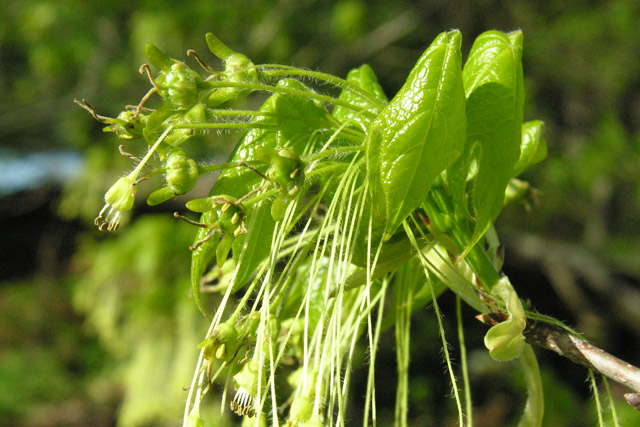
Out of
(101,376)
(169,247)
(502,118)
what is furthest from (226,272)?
(101,376)

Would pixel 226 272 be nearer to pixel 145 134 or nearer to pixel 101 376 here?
pixel 145 134

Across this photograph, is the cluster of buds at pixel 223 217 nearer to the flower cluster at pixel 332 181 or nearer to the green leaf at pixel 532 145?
the flower cluster at pixel 332 181

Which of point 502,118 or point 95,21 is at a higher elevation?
point 95,21

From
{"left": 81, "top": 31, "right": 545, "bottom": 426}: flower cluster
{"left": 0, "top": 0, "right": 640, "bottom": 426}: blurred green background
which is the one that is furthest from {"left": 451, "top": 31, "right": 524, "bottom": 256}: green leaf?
{"left": 0, "top": 0, "right": 640, "bottom": 426}: blurred green background

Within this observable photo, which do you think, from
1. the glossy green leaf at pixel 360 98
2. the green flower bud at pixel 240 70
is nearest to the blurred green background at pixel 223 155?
the glossy green leaf at pixel 360 98

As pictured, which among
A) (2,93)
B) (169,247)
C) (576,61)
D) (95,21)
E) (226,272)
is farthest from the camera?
(2,93)

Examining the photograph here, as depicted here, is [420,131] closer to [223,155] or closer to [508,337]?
[508,337]
